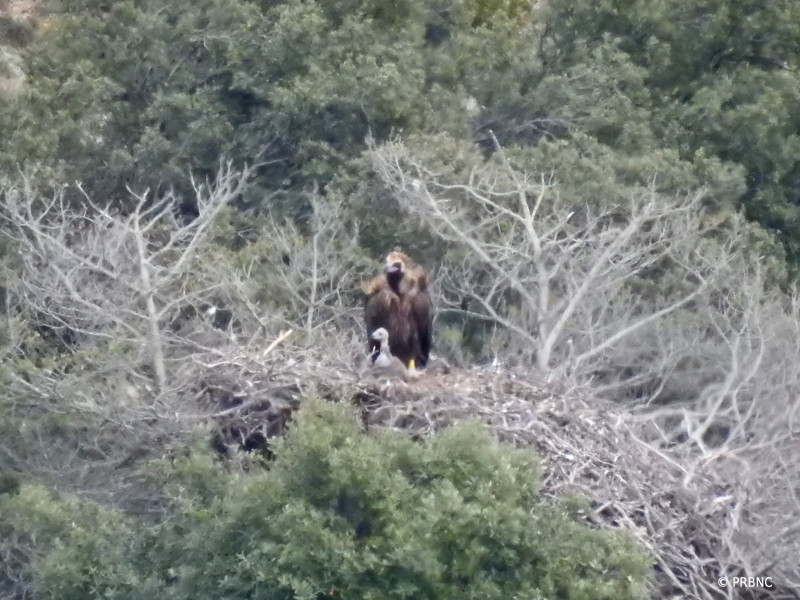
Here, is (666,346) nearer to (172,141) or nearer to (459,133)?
(459,133)

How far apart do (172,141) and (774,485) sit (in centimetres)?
989

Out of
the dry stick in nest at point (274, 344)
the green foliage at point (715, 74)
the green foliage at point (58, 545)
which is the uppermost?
the dry stick in nest at point (274, 344)

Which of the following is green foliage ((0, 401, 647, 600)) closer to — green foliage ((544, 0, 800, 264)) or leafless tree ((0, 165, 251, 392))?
leafless tree ((0, 165, 251, 392))

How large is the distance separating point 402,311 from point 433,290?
3940mm

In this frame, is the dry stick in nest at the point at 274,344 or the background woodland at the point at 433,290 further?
the dry stick in nest at the point at 274,344

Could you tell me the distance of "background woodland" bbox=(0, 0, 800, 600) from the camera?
389 inches

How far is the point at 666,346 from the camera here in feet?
52.9

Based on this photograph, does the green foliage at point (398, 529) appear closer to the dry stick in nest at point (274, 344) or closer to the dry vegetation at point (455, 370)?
the dry vegetation at point (455, 370)

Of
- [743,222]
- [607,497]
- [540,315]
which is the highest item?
[607,497]

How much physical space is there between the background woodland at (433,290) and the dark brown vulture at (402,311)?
279 mm

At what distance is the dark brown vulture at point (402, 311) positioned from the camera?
1265 centimetres

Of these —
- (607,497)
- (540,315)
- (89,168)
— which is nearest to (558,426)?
(607,497)

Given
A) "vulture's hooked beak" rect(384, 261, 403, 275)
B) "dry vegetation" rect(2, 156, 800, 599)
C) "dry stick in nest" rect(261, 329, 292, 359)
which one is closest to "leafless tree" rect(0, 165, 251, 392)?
"dry vegetation" rect(2, 156, 800, 599)

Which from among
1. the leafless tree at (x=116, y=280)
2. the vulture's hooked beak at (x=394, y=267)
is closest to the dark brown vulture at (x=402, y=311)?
the vulture's hooked beak at (x=394, y=267)
